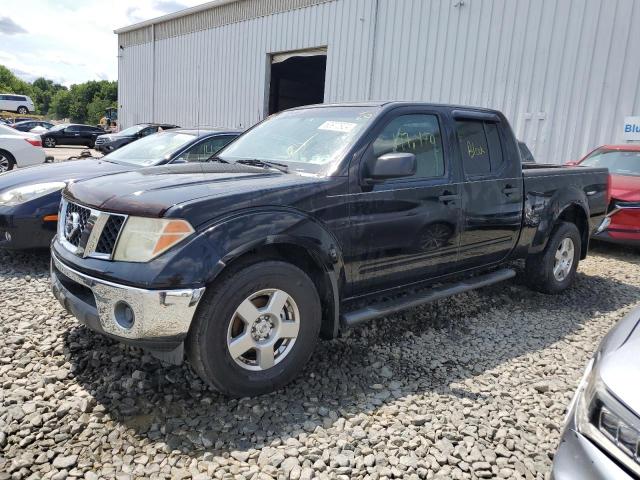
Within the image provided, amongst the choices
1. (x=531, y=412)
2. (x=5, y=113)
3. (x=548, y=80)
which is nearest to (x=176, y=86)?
(x=548, y=80)

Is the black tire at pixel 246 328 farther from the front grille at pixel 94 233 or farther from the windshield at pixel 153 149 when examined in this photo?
the windshield at pixel 153 149

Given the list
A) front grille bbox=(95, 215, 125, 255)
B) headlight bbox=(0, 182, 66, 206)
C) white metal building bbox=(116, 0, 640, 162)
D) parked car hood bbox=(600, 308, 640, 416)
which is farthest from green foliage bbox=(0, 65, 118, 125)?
parked car hood bbox=(600, 308, 640, 416)

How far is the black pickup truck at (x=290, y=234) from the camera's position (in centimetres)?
255

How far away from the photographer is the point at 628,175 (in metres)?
7.66

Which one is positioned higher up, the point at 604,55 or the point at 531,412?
the point at 604,55

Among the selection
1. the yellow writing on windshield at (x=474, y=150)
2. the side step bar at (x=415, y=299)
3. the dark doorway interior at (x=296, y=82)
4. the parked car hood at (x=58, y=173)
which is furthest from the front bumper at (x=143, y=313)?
the dark doorway interior at (x=296, y=82)

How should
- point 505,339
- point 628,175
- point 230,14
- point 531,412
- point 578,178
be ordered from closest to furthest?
point 531,412
point 505,339
point 578,178
point 628,175
point 230,14

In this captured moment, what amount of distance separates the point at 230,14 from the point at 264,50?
2.50 metres

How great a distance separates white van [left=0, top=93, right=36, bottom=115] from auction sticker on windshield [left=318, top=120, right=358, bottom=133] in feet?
186

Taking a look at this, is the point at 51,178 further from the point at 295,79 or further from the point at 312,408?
the point at 295,79

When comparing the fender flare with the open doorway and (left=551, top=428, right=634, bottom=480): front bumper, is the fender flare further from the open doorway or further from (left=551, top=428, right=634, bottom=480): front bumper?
the open doorway

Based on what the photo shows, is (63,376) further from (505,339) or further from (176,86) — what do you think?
(176,86)

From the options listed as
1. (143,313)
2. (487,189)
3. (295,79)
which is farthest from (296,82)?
(143,313)

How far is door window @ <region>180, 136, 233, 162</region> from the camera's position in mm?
5910
